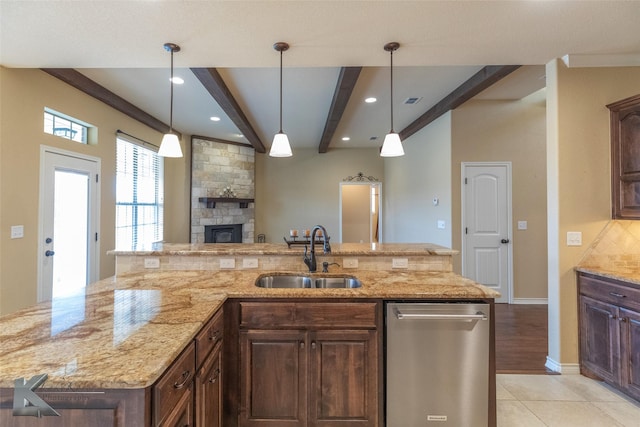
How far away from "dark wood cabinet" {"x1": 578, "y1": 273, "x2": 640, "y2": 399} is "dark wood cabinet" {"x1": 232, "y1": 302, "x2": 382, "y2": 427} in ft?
6.10

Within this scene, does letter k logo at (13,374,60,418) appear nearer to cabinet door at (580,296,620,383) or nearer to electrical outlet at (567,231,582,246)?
cabinet door at (580,296,620,383)

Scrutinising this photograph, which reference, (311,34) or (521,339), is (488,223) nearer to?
(521,339)

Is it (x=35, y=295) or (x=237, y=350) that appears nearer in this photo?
(x=237, y=350)

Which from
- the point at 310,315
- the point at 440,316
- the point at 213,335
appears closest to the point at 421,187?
the point at 440,316

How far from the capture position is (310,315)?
6.01 feet

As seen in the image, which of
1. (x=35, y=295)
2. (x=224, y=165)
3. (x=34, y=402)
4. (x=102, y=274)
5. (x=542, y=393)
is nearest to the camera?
(x=34, y=402)

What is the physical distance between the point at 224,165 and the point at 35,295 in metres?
3.94

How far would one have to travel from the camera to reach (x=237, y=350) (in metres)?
1.82

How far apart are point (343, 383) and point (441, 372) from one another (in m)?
0.58

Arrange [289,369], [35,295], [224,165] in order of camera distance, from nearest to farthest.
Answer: [289,369], [35,295], [224,165]

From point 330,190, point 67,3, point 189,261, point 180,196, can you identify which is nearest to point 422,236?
point 330,190

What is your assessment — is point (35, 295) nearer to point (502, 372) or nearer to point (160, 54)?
point (160, 54)

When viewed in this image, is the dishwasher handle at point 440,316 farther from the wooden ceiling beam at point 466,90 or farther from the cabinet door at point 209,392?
the wooden ceiling beam at point 466,90

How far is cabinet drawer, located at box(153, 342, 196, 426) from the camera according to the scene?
1016 mm
